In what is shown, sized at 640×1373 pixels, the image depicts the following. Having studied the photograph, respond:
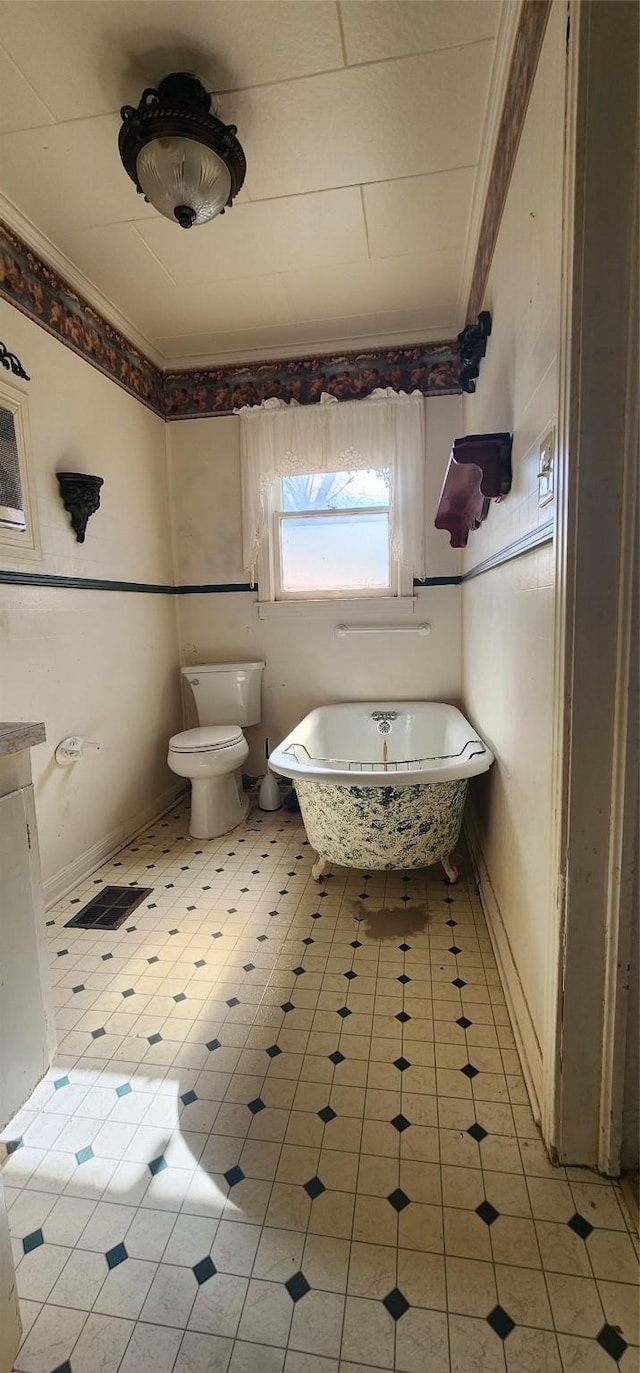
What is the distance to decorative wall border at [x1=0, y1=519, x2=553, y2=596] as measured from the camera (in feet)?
4.26

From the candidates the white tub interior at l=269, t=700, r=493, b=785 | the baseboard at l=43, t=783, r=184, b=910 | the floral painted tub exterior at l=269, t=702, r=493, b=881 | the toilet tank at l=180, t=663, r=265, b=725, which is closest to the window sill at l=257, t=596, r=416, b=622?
the toilet tank at l=180, t=663, r=265, b=725

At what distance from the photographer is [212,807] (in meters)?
2.69

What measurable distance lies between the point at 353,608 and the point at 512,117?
1.95 meters

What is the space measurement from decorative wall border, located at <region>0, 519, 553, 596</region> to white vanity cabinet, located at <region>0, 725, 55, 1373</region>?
40.0 inches

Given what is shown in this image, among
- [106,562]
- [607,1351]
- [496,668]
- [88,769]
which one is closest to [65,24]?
[106,562]

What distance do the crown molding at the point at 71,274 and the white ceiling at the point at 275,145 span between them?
0.03 metres

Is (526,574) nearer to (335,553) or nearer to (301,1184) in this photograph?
(301,1184)

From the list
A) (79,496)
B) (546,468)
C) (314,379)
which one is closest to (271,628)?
(79,496)

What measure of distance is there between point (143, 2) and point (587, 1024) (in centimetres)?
241

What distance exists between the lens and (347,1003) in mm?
1519

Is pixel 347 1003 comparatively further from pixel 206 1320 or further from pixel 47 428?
pixel 47 428

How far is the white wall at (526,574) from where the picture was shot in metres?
1.09

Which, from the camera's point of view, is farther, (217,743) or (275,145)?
(217,743)

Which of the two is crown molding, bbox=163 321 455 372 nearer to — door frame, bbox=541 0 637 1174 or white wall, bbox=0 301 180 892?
white wall, bbox=0 301 180 892
